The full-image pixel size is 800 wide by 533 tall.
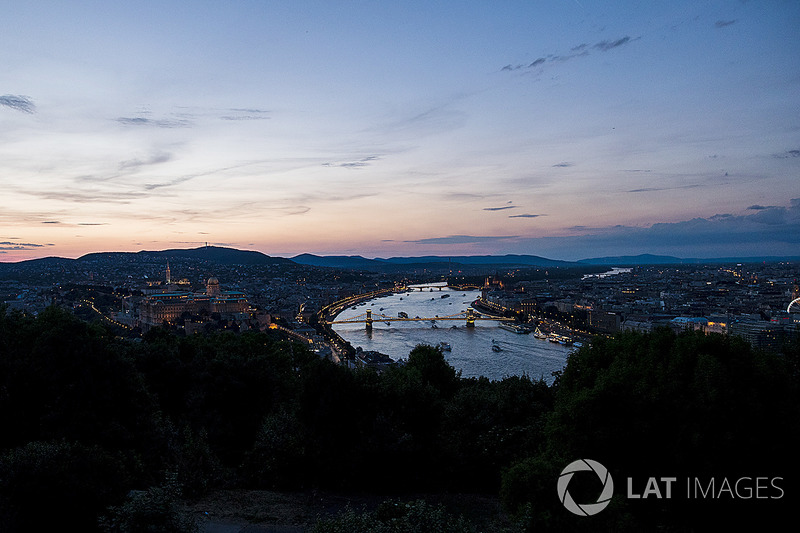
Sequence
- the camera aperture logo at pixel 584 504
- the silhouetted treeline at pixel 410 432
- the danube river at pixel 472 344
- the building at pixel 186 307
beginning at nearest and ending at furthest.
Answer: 1. the camera aperture logo at pixel 584 504
2. the silhouetted treeline at pixel 410 432
3. the danube river at pixel 472 344
4. the building at pixel 186 307

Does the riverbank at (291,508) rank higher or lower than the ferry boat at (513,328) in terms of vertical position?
higher

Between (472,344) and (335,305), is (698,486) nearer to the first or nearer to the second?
(472,344)

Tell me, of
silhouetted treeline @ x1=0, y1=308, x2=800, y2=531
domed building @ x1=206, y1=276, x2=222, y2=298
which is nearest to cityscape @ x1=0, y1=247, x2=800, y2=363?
domed building @ x1=206, y1=276, x2=222, y2=298

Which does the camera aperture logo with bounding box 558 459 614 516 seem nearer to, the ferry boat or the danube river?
the danube river

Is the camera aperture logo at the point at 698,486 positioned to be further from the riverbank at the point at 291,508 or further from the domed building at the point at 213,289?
the domed building at the point at 213,289

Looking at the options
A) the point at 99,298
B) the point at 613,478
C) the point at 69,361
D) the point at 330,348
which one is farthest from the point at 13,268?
the point at 613,478

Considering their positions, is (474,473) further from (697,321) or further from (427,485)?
(697,321)

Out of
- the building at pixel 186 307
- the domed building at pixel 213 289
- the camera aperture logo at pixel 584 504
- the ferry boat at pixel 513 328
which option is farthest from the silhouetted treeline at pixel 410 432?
the domed building at pixel 213 289

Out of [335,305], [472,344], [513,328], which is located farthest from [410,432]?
[335,305]
